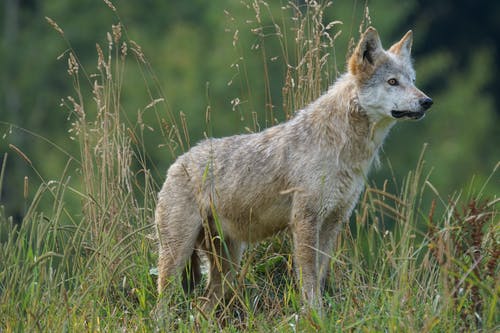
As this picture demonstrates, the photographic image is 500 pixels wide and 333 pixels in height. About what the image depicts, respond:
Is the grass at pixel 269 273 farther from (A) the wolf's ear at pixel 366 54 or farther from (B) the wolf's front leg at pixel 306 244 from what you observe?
(A) the wolf's ear at pixel 366 54

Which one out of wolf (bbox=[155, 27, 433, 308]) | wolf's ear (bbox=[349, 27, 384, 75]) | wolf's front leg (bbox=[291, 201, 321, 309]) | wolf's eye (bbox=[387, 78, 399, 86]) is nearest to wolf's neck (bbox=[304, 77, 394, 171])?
wolf (bbox=[155, 27, 433, 308])

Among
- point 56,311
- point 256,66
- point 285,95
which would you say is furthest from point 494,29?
point 56,311

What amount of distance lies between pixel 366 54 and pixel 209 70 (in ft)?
66.7

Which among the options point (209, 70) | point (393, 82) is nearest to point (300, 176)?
point (393, 82)

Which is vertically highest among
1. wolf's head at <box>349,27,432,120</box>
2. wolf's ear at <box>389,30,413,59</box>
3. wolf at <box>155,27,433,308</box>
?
wolf's ear at <box>389,30,413,59</box>

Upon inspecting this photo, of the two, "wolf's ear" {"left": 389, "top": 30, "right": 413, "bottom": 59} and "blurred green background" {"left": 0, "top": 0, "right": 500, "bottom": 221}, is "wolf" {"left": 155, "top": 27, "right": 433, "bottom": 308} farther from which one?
"blurred green background" {"left": 0, "top": 0, "right": 500, "bottom": 221}

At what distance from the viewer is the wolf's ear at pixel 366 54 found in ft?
23.0

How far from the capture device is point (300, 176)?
6.89 meters

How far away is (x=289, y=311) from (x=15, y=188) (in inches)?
809

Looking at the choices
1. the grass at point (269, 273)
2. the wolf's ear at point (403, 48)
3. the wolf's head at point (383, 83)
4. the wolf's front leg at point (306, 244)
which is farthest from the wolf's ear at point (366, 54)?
the wolf's front leg at point (306, 244)

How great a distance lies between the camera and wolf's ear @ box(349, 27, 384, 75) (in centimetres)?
701

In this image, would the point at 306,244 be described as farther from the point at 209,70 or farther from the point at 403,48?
the point at 209,70

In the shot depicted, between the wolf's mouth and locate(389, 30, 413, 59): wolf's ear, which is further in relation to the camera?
locate(389, 30, 413, 59): wolf's ear

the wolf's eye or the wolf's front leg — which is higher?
the wolf's eye
